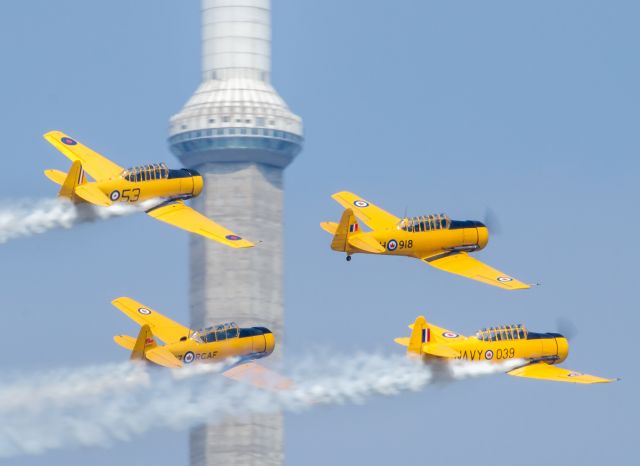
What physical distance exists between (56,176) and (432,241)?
1891cm

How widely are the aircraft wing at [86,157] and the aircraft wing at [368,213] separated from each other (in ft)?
40.2

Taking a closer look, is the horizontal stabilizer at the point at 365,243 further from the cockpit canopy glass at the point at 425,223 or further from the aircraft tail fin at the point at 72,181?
the aircraft tail fin at the point at 72,181

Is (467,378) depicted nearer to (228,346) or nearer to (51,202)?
(228,346)

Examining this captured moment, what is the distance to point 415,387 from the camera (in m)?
107

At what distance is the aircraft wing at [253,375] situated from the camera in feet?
347

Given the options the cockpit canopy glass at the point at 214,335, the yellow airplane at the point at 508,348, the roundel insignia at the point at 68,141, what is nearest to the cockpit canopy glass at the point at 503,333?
the yellow airplane at the point at 508,348

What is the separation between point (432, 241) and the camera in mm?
113688

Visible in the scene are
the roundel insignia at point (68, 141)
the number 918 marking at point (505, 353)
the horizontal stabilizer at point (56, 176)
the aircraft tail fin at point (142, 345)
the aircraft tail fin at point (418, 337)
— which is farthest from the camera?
the roundel insignia at point (68, 141)

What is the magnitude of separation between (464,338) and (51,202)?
20.6m

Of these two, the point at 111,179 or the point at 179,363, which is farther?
the point at 111,179

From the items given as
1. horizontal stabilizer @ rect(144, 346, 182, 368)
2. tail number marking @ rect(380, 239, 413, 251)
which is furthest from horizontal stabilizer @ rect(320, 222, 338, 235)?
horizontal stabilizer @ rect(144, 346, 182, 368)

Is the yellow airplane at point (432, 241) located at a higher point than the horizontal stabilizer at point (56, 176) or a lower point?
lower

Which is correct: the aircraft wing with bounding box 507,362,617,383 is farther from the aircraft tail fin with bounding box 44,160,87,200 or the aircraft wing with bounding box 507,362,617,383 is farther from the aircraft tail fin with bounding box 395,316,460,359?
the aircraft tail fin with bounding box 44,160,87,200

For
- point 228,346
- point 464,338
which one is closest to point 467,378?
point 464,338
